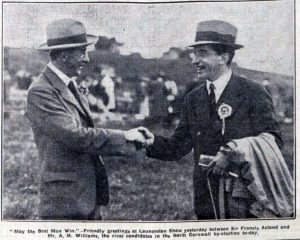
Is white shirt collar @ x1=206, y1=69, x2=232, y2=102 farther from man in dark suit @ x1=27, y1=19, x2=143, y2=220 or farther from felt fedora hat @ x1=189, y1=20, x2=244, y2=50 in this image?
man in dark suit @ x1=27, y1=19, x2=143, y2=220

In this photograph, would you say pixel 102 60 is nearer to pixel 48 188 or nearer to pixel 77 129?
pixel 77 129

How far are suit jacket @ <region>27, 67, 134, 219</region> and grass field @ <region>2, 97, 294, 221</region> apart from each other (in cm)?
3

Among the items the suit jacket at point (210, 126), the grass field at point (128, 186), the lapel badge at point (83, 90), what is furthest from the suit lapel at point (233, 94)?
the lapel badge at point (83, 90)

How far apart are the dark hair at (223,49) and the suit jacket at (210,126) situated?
0.04m

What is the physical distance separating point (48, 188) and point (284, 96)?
0.51 m

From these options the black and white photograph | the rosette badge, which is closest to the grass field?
the black and white photograph

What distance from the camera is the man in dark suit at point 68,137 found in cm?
82

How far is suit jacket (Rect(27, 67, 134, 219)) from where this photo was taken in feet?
2.69

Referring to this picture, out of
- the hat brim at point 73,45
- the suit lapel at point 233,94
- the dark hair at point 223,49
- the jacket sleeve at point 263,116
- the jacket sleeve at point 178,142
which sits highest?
the hat brim at point 73,45

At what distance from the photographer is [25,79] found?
84 cm

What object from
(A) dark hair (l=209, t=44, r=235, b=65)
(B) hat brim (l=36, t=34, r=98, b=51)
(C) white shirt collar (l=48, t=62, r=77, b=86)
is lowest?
(C) white shirt collar (l=48, t=62, r=77, b=86)

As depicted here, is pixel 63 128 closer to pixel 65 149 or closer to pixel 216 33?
pixel 65 149

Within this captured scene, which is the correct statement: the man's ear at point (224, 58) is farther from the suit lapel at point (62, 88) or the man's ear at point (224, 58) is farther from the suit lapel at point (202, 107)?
the suit lapel at point (62, 88)

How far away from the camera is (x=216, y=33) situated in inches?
33.3
